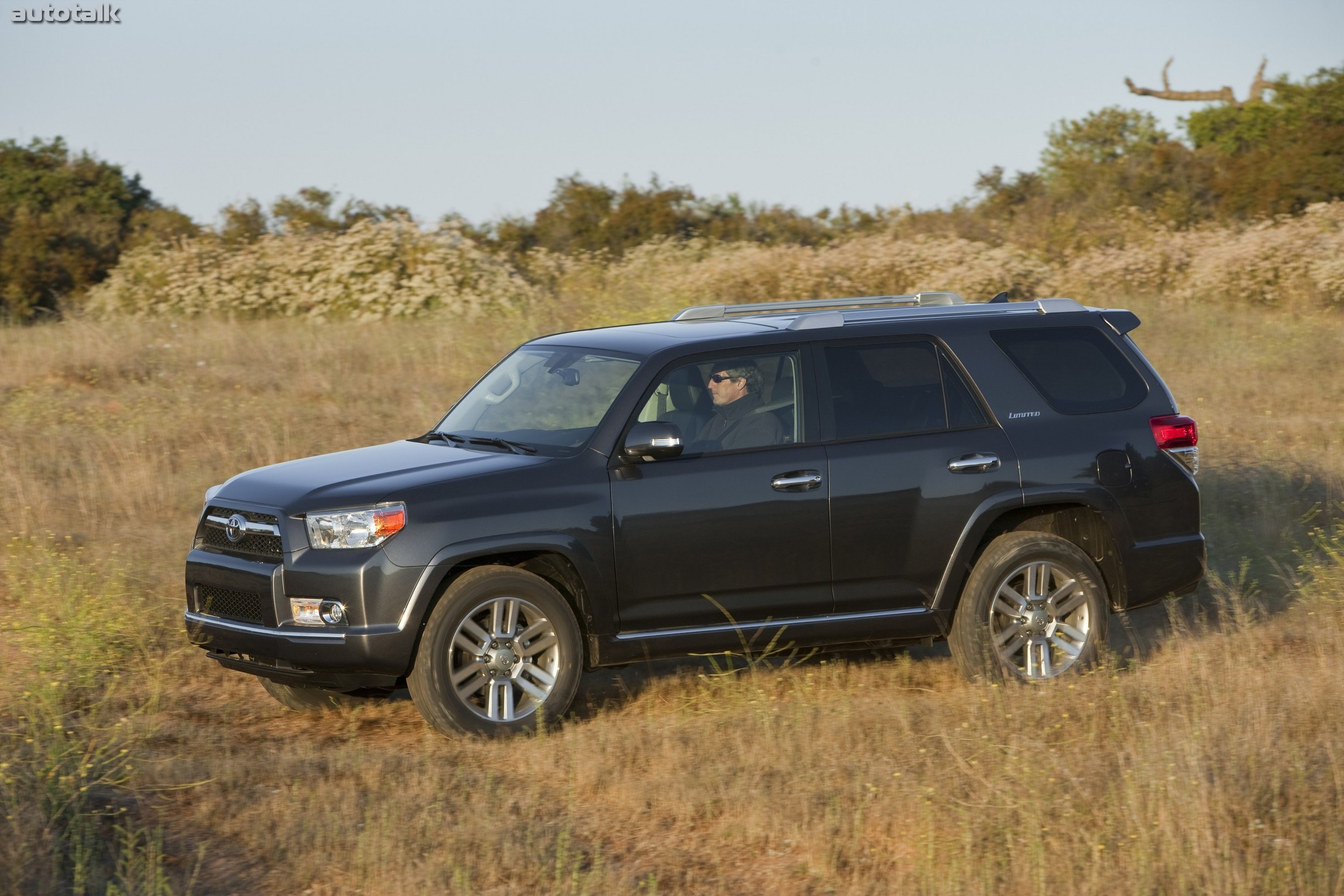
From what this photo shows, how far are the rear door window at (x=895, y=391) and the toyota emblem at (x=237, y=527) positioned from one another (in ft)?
8.73

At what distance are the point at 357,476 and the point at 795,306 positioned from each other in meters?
2.59

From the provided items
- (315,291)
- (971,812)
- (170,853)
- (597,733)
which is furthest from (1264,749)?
(315,291)

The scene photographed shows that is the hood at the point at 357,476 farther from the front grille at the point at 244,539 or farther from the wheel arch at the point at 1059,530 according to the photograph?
the wheel arch at the point at 1059,530

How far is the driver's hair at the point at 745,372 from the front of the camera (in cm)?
666

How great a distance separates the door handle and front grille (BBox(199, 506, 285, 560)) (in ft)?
7.12

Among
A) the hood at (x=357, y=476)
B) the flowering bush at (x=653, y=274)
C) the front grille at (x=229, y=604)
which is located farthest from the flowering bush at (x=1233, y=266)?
the front grille at (x=229, y=604)

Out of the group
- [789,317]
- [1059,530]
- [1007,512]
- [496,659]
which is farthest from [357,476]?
[1059,530]

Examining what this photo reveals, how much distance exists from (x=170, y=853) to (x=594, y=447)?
2428 millimetres

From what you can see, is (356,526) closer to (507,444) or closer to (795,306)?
(507,444)

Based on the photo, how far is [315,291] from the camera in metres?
22.2

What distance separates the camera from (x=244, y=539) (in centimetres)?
623

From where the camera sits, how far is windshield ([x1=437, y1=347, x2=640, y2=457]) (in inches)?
258

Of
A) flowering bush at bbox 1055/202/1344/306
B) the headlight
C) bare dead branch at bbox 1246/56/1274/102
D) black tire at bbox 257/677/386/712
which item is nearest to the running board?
the headlight

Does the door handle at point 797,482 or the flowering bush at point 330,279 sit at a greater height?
the flowering bush at point 330,279
